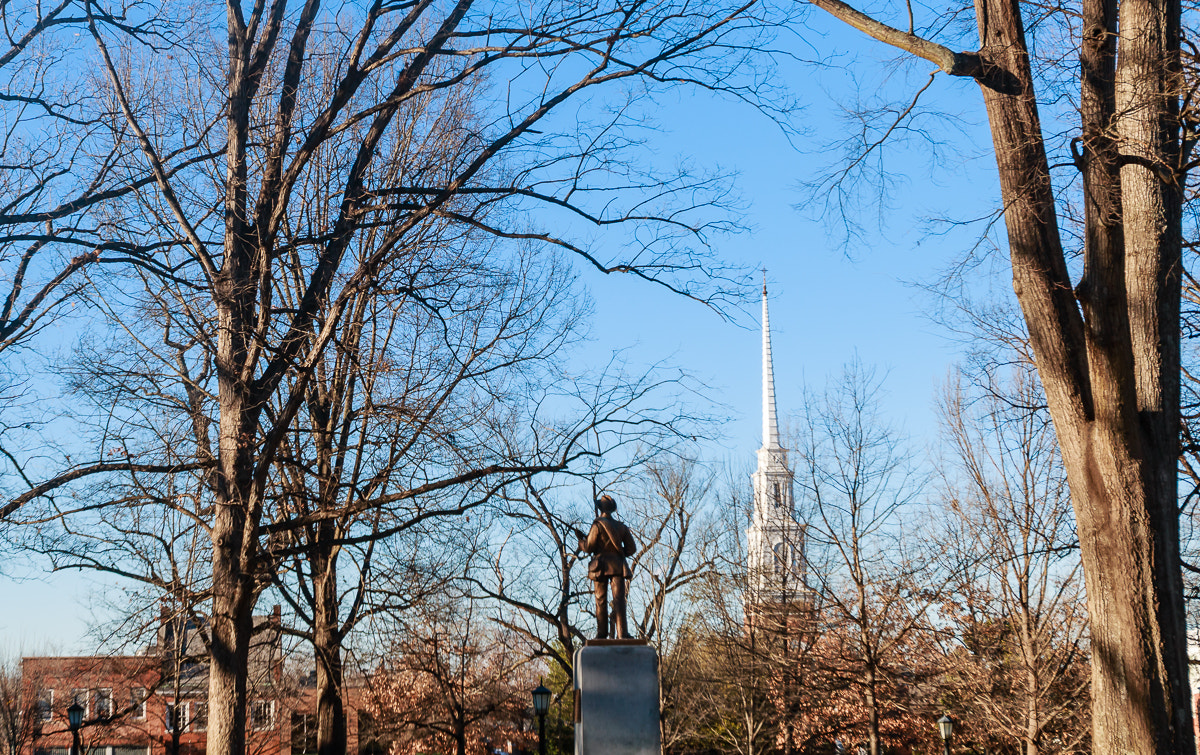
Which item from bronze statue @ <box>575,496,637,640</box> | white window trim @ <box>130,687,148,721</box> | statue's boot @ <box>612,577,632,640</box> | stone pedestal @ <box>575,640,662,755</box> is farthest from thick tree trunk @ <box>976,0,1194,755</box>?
white window trim @ <box>130,687,148,721</box>

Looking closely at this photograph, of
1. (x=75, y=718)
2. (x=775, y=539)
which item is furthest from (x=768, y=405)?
(x=75, y=718)

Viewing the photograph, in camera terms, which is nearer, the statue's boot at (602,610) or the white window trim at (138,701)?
the statue's boot at (602,610)

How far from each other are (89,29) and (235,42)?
5.35 feet

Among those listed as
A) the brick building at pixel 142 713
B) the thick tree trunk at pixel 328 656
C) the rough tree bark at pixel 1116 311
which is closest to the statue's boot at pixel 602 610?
the rough tree bark at pixel 1116 311

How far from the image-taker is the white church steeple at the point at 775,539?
2788cm

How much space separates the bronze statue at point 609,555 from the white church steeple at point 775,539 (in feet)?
54.3

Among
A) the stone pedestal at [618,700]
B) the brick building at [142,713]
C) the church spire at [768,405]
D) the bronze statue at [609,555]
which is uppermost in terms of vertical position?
the church spire at [768,405]

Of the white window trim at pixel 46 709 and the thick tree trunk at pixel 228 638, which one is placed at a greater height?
the thick tree trunk at pixel 228 638

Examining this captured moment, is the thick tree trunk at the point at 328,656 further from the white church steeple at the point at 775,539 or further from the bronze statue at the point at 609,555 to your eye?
the white church steeple at the point at 775,539

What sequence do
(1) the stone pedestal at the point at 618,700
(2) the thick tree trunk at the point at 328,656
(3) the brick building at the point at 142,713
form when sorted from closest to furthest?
(1) the stone pedestal at the point at 618,700
(2) the thick tree trunk at the point at 328,656
(3) the brick building at the point at 142,713

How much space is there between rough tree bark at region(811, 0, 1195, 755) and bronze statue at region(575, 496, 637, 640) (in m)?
4.40

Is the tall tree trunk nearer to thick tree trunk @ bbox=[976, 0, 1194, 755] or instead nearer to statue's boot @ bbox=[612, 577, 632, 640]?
statue's boot @ bbox=[612, 577, 632, 640]

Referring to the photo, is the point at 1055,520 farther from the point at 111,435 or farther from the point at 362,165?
the point at 111,435

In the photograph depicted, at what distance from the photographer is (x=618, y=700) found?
32.0 feet
